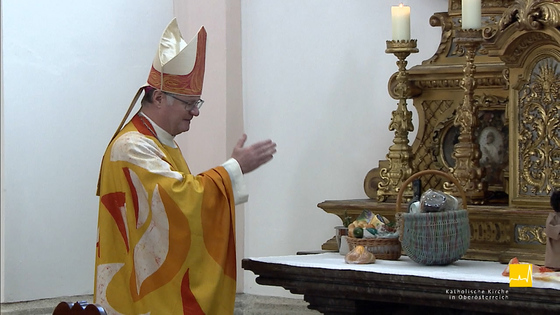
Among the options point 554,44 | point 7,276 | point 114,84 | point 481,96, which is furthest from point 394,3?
point 7,276

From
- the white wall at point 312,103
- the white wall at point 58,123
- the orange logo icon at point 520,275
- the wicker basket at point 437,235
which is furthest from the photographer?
the white wall at point 58,123

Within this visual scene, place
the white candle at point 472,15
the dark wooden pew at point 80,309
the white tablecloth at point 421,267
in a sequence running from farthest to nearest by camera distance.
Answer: the white candle at point 472,15, the white tablecloth at point 421,267, the dark wooden pew at point 80,309

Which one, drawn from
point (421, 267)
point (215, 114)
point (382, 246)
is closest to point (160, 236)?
point (382, 246)

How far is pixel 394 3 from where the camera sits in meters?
5.56

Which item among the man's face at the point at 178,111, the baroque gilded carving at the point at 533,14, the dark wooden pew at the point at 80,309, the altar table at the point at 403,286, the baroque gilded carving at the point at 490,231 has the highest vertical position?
the baroque gilded carving at the point at 533,14

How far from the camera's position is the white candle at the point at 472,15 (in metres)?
4.62

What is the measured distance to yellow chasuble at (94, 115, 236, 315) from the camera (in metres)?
4.28

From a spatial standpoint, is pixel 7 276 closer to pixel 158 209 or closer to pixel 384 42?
pixel 158 209

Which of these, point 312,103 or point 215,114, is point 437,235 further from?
point 215,114

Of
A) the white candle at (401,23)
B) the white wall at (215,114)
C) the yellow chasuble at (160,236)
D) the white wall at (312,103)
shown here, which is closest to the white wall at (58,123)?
the white wall at (215,114)

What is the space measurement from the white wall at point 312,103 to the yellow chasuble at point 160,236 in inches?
59.7

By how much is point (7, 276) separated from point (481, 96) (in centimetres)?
265

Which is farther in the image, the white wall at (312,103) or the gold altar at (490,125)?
the white wall at (312,103)

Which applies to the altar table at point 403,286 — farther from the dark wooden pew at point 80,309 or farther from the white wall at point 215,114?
the dark wooden pew at point 80,309
